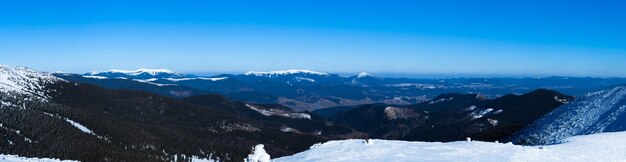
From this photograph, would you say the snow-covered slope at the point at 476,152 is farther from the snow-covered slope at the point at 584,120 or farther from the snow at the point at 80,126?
the snow at the point at 80,126

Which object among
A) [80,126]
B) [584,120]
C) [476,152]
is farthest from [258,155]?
[80,126]

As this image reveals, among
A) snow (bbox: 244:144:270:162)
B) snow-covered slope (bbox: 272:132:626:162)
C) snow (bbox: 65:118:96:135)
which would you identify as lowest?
snow (bbox: 65:118:96:135)

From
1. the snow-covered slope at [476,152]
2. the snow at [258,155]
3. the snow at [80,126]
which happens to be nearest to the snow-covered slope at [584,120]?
the snow-covered slope at [476,152]

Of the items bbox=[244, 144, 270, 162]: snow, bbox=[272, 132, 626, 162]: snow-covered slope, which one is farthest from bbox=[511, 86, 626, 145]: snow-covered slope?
bbox=[244, 144, 270, 162]: snow

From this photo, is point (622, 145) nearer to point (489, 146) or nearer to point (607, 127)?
point (489, 146)

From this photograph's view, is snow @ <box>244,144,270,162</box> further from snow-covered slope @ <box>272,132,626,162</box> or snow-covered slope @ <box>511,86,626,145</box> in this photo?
snow-covered slope @ <box>511,86,626,145</box>

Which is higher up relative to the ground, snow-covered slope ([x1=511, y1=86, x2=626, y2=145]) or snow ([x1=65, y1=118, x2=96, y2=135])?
snow-covered slope ([x1=511, y1=86, x2=626, y2=145])

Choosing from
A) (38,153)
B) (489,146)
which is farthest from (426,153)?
(38,153)
